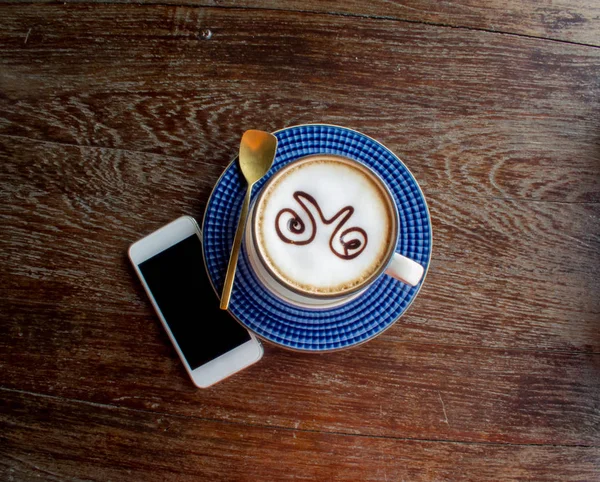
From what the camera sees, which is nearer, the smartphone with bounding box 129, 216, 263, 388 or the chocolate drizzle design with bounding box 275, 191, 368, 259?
the chocolate drizzle design with bounding box 275, 191, 368, 259

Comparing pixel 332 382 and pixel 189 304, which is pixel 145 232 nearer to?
pixel 189 304

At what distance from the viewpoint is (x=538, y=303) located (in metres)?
0.84

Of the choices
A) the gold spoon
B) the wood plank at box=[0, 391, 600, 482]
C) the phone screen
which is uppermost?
the gold spoon

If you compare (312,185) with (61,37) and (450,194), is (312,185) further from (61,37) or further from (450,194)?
(61,37)

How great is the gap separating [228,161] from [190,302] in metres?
0.22

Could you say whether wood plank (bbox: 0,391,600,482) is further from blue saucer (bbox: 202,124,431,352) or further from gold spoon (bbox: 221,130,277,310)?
gold spoon (bbox: 221,130,277,310)

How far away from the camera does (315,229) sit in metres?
0.63

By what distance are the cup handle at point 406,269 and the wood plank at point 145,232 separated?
0.20 m

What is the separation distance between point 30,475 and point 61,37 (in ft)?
2.24

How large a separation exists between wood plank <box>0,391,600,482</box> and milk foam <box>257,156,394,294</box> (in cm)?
32

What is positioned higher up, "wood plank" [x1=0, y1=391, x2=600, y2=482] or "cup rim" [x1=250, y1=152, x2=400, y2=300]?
"cup rim" [x1=250, y1=152, x2=400, y2=300]

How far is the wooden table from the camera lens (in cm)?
81

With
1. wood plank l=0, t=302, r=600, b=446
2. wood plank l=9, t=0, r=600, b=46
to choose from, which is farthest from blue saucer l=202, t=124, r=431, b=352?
wood plank l=9, t=0, r=600, b=46

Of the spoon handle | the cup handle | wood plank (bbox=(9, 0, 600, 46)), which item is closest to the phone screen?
the spoon handle
